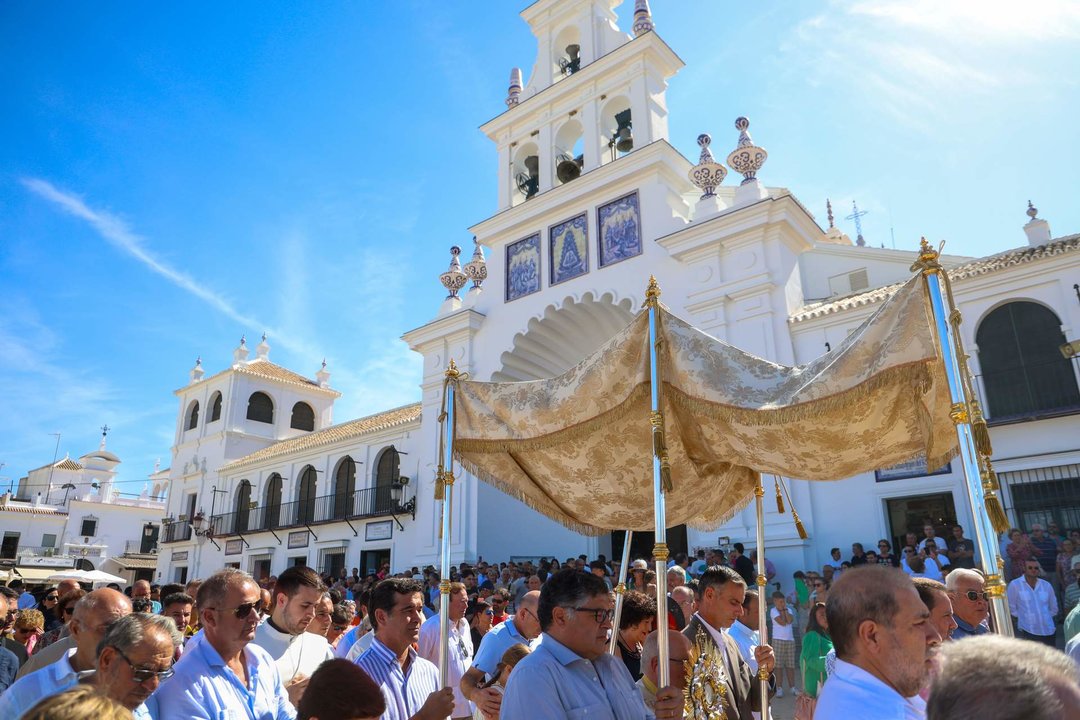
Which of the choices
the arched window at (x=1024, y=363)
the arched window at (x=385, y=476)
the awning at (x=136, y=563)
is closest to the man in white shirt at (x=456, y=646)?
the arched window at (x=1024, y=363)

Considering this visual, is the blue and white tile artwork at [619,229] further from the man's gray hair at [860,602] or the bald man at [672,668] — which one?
the man's gray hair at [860,602]

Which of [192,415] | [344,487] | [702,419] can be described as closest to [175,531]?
[192,415]

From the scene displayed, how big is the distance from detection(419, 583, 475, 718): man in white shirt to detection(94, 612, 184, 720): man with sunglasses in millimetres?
2211

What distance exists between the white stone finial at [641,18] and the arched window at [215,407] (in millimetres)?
23141

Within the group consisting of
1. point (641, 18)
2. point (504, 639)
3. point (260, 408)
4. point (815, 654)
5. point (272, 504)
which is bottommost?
point (815, 654)

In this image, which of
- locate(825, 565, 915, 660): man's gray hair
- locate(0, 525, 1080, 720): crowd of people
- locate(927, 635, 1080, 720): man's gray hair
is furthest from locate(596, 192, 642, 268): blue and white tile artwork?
locate(927, 635, 1080, 720): man's gray hair

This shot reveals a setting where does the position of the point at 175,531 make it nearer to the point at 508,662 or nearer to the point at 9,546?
the point at 9,546

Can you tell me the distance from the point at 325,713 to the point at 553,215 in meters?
16.2

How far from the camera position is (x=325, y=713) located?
7.06 feet

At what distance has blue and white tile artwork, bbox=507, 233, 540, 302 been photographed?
1761 cm

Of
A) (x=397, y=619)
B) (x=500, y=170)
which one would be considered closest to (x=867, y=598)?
(x=397, y=619)

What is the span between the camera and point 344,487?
2392cm

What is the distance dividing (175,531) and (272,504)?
579cm

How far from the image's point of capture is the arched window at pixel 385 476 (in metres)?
21.6
